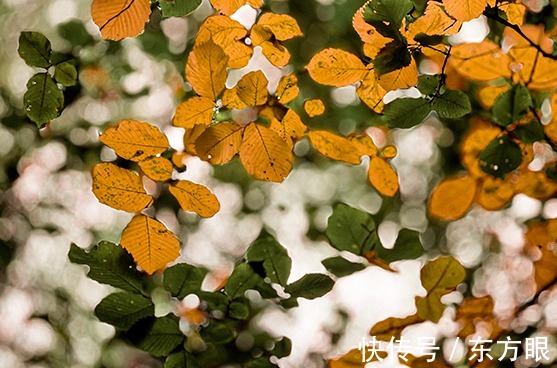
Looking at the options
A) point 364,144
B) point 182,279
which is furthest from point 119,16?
point 364,144

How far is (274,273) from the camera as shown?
0.60 m

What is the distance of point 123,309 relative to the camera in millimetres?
538

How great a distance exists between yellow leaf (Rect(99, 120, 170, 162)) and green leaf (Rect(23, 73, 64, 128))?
0.06 meters

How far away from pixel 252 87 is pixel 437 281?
340 millimetres

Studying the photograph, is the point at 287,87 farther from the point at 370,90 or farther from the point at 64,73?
the point at 64,73

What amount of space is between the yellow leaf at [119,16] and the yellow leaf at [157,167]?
161 mm

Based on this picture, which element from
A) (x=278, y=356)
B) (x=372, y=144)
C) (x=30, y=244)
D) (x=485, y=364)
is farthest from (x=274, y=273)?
(x=30, y=244)

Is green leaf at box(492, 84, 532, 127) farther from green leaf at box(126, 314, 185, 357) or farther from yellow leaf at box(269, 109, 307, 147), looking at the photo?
green leaf at box(126, 314, 185, 357)

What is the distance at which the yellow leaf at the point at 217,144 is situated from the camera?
1.68ft

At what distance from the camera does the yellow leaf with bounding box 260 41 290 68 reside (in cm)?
60

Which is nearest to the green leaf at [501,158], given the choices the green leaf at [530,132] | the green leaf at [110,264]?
the green leaf at [530,132]

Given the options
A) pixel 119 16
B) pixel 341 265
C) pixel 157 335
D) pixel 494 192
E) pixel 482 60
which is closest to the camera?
pixel 119 16

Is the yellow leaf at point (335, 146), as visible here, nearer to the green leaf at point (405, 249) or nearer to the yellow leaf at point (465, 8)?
the green leaf at point (405, 249)

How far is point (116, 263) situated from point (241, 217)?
69 cm
